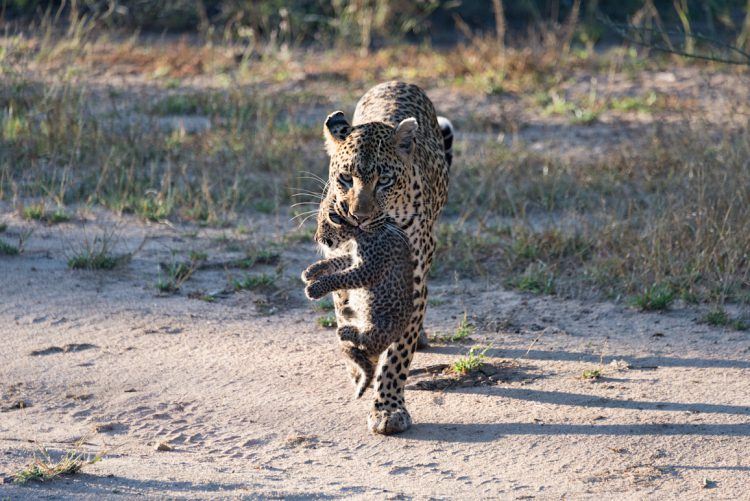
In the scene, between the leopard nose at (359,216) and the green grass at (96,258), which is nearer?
the leopard nose at (359,216)

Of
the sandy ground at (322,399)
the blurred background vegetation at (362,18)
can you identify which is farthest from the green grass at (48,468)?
the blurred background vegetation at (362,18)

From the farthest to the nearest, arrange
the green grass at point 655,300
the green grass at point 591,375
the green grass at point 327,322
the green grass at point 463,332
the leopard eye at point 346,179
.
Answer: the green grass at point 655,300
the green grass at point 327,322
the green grass at point 463,332
the green grass at point 591,375
the leopard eye at point 346,179

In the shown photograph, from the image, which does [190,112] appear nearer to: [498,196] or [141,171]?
[141,171]

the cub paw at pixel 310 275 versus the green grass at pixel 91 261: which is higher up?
the cub paw at pixel 310 275

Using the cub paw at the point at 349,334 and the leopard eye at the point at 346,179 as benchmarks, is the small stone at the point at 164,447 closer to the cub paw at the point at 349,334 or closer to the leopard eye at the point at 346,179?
the cub paw at the point at 349,334

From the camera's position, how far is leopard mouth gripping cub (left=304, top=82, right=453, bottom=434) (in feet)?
18.5

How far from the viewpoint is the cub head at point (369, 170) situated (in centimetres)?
561

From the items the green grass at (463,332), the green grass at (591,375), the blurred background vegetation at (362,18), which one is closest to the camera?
the green grass at (591,375)

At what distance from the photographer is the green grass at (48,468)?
4.91 m

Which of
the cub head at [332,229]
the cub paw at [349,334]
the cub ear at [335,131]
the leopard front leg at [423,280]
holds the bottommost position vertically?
the cub paw at [349,334]

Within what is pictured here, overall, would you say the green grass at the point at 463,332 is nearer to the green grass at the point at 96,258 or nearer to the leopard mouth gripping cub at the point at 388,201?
the leopard mouth gripping cub at the point at 388,201

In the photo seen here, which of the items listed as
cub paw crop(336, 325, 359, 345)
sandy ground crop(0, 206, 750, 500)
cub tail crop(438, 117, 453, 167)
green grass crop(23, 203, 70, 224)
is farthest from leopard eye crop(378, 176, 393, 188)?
green grass crop(23, 203, 70, 224)

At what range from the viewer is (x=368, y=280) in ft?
18.1

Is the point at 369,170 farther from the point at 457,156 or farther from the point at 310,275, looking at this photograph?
the point at 457,156
